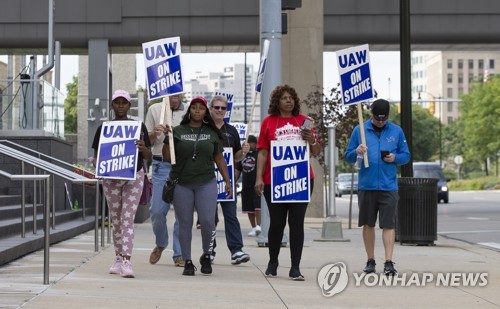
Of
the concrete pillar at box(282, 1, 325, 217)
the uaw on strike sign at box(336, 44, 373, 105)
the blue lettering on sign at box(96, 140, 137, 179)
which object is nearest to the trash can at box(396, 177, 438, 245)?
the uaw on strike sign at box(336, 44, 373, 105)

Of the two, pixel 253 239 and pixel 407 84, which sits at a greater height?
pixel 407 84

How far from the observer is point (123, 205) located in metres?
11.3

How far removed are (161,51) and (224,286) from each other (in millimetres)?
2936

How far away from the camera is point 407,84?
18.3 metres

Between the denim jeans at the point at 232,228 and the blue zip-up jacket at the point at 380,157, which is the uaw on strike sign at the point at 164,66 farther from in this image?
the blue zip-up jacket at the point at 380,157

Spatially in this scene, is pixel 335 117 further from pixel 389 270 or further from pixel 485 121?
pixel 485 121

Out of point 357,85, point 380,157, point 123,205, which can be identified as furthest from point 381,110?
point 123,205

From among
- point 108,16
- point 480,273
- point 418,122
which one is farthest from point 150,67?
point 418,122

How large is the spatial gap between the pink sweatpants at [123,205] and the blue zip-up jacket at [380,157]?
226 centimetres

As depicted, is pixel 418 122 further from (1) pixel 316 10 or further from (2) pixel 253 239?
(2) pixel 253 239

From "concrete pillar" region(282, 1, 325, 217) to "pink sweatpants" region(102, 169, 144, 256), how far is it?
21.0 meters

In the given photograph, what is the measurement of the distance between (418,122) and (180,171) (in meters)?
115

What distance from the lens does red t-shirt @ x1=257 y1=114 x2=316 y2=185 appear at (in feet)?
37.3

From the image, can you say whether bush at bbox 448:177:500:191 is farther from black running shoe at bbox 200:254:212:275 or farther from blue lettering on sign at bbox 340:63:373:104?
black running shoe at bbox 200:254:212:275
